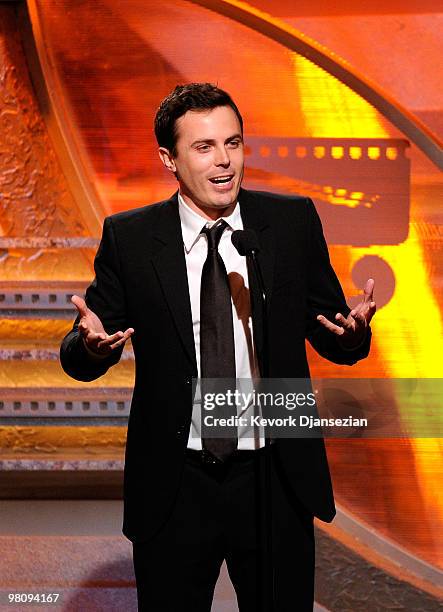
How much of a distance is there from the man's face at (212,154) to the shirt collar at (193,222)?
1.5 inches

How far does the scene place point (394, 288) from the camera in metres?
2.34

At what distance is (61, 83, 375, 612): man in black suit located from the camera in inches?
53.8

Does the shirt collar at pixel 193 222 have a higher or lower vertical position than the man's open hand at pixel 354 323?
higher

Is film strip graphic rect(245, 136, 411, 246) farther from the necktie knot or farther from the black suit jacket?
the necktie knot

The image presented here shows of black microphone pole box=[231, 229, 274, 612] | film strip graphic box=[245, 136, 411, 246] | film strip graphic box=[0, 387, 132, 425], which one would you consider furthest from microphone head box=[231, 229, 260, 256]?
film strip graphic box=[0, 387, 132, 425]

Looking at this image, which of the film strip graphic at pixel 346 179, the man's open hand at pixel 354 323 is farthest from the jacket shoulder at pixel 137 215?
the film strip graphic at pixel 346 179

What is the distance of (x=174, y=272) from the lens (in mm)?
1395

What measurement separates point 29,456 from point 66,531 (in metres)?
0.25

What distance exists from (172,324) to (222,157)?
11.3 inches

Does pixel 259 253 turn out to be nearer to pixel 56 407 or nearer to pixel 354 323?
pixel 354 323

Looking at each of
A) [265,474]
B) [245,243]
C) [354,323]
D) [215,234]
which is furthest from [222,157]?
[265,474]

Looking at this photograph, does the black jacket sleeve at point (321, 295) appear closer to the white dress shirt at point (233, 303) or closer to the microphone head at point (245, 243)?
the white dress shirt at point (233, 303)

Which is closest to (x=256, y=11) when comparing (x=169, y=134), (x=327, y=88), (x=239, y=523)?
(x=327, y=88)

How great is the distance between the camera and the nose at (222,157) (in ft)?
4.45
